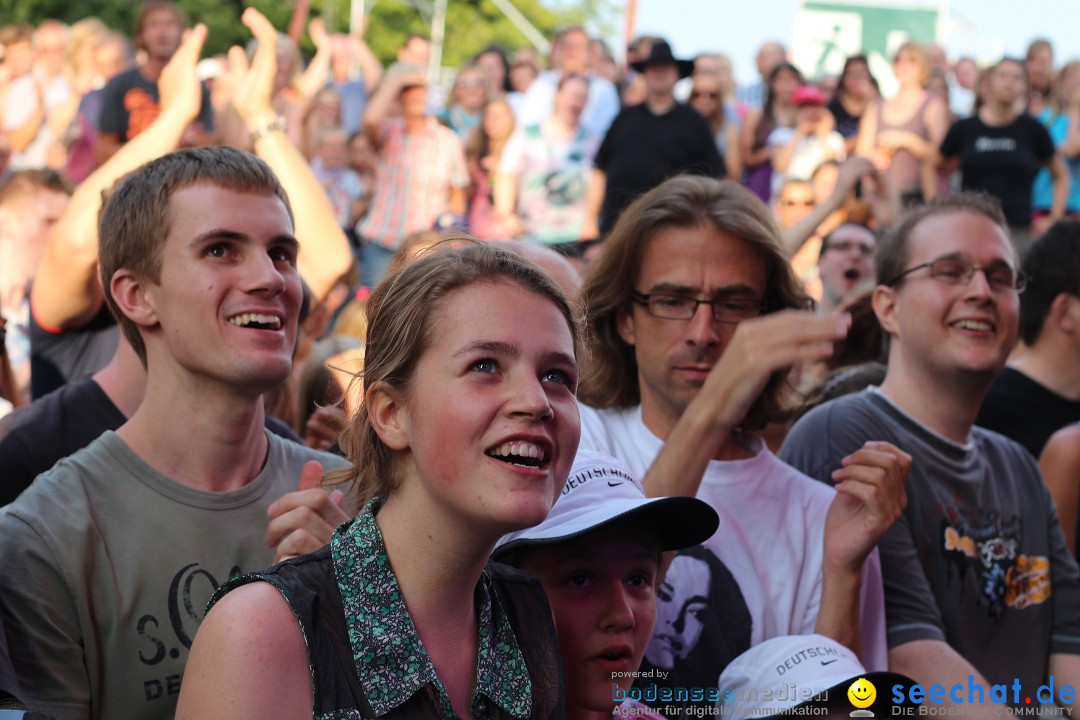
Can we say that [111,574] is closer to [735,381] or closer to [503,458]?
[503,458]

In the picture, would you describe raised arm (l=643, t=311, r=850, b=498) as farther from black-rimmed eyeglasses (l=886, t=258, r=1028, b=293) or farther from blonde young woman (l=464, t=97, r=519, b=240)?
blonde young woman (l=464, t=97, r=519, b=240)

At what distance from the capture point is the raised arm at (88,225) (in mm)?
4090

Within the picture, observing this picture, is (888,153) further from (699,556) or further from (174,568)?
(174,568)

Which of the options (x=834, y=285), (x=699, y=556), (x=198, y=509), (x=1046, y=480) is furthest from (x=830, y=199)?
(x=198, y=509)

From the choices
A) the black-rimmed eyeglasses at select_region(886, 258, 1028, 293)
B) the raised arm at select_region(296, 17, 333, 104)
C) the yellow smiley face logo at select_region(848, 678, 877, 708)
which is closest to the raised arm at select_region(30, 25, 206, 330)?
the black-rimmed eyeglasses at select_region(886, 258, 1028, 293)

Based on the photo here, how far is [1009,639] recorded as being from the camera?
3740mm

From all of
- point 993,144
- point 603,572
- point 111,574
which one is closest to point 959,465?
point 603,572

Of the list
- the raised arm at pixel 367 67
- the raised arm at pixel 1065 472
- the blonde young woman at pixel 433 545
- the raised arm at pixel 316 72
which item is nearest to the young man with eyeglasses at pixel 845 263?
the raised arm at pixel 1065 472

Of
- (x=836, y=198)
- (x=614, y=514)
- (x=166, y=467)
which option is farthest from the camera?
(x=836, y=198)

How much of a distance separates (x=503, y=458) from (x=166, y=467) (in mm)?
1078

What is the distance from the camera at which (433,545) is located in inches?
78.7

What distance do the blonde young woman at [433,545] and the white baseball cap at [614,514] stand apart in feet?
0.67

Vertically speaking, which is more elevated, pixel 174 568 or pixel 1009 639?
pixel 174 568

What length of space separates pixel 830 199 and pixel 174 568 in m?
4.59
